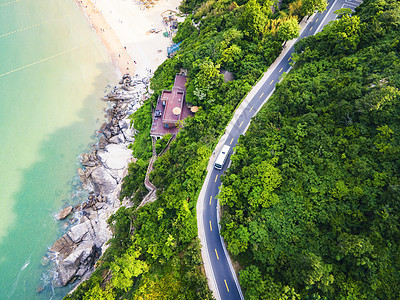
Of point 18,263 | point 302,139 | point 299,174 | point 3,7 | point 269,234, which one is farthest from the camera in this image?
point 3,7

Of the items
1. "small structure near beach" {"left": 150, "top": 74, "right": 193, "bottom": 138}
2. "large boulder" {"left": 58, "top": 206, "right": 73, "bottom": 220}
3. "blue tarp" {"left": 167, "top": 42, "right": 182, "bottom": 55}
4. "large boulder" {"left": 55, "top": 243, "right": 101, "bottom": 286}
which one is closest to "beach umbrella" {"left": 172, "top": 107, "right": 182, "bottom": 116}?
"small structure near beach" {"left": 150, "top": 74, "right": 193, "bottom": 138}

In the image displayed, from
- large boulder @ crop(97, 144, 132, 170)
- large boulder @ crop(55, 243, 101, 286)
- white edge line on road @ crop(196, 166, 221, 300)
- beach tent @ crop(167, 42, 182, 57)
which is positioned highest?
beach tent @ crop(167, 42, 182, 57)

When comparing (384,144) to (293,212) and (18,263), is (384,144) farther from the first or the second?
(18,263)

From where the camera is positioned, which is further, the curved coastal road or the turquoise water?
the turquoise water

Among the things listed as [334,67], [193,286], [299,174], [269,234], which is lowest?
[193,286]

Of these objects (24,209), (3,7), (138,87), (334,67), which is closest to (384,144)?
(334,67)

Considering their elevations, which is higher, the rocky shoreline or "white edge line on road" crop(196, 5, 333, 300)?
"white edge line on road" crop(196, 5, 333, 300)

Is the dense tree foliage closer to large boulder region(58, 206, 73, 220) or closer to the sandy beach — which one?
large boulder region(58, 206, 73, 220)
